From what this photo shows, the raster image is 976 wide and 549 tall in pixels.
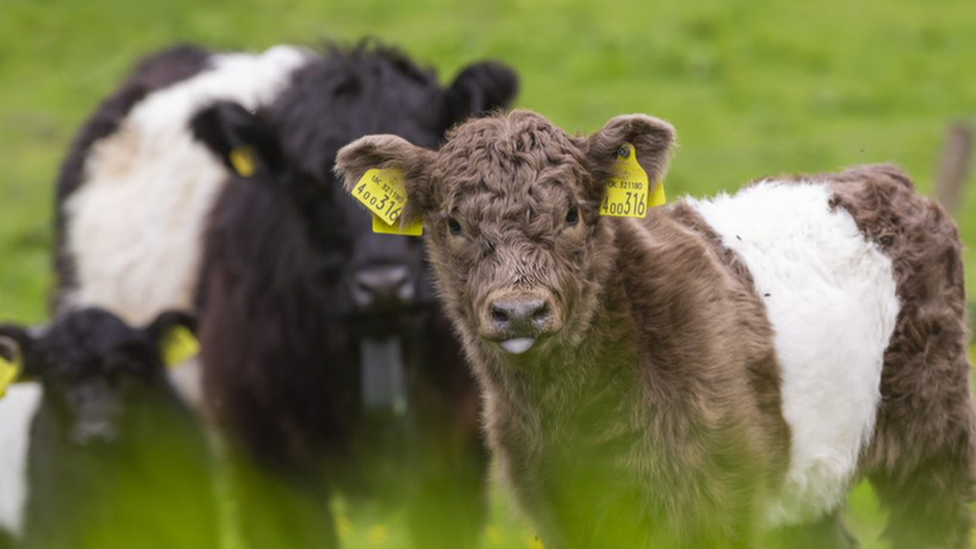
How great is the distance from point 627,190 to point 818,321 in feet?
2.88

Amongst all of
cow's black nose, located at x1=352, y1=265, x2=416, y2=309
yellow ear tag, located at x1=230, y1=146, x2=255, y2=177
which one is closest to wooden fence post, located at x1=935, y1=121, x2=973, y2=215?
yellow ear tag, located at x1=230, y1=146, x2=255, y2=177

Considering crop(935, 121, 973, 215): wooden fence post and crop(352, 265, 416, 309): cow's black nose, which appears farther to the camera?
crop(935, 121, 973, 215): wooden fence post

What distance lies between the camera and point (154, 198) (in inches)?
311

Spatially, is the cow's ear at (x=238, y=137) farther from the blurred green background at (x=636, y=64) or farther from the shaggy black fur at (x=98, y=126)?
the blurred green background at (x=636, y=64)

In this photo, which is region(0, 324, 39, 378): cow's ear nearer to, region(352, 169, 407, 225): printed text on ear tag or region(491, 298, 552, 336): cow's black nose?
region(352, 169, 407, 225): printed text on ear tag

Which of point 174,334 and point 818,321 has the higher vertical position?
point 818,321

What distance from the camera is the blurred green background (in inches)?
581

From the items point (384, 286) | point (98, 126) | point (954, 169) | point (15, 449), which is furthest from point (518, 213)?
point (954, 169)

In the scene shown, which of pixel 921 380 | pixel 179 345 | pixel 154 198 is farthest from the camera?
pixel 154 198

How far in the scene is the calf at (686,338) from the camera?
4.52m

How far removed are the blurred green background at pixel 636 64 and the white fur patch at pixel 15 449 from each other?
18.5ft

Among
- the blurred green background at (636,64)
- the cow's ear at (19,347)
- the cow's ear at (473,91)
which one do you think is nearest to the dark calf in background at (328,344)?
the cow's ear at (473,91)

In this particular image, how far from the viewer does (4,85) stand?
61.2ft

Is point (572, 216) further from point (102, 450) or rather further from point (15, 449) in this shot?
point (15, 449)
